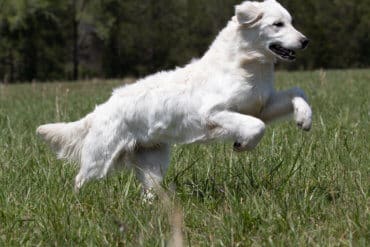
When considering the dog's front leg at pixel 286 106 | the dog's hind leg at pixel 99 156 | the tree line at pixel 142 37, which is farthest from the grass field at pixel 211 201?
the tree line at pixel 142 37

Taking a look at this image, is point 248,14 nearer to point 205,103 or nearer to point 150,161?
point 205,103

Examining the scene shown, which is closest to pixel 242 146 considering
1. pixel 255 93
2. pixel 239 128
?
pixel 239 128

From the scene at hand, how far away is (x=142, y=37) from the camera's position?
5347cm

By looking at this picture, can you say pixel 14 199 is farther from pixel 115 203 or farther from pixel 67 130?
pixel 67 130

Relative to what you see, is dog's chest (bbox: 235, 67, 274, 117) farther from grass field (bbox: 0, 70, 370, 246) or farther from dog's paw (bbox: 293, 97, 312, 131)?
grass field (bbox: 0, 70, 370, 246)

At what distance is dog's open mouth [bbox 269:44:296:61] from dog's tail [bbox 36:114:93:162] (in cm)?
149

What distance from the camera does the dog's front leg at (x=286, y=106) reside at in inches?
176

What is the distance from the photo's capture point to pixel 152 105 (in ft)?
15.7

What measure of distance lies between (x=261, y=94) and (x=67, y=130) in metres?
1.63

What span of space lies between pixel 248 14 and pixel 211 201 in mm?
1435

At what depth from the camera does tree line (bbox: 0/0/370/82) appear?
1991 inches

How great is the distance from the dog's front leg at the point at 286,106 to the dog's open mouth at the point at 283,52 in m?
0.24

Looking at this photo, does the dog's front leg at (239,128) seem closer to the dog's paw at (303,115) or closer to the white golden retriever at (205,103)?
the white golden retriever at (205,103)

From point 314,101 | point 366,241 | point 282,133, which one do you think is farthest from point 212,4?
point 366,241
